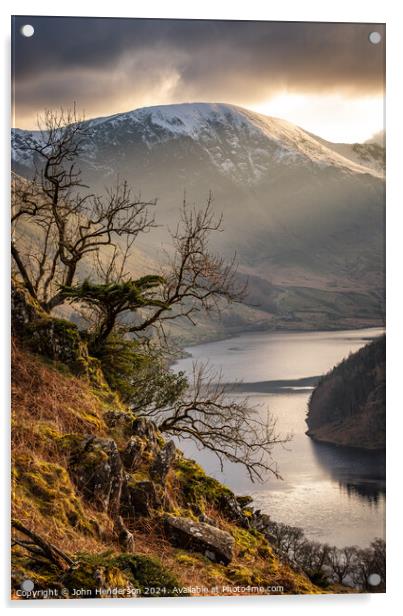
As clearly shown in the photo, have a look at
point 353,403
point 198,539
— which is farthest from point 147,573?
point 353,403

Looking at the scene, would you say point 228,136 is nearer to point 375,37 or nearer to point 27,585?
point 375,37

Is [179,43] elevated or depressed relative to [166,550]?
elevated

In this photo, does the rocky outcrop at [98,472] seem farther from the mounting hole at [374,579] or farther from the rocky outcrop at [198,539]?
the mounting hole at [374,579]

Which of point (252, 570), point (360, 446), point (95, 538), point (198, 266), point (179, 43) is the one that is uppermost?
point (179, 43)

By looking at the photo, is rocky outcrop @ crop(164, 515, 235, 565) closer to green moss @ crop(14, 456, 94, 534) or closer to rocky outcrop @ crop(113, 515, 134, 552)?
rocky outcrop @ crop(113, 515, 134, 552)

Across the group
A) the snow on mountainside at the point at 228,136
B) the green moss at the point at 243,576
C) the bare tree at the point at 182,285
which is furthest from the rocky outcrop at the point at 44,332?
the green moss at the point at 243,576
